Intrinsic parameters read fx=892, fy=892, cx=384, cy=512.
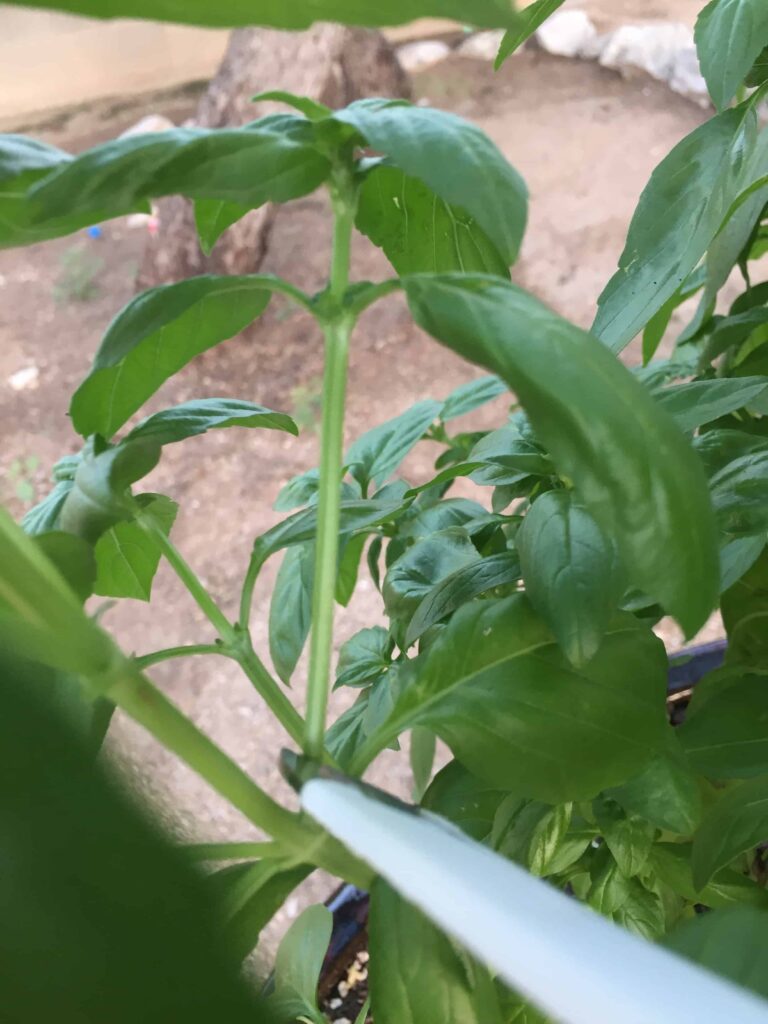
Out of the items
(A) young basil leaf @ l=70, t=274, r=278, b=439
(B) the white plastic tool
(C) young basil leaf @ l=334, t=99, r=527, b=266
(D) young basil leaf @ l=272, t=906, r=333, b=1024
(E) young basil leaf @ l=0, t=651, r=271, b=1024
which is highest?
(C) young basil leaf @ l=334, t=99, r=527, b=266

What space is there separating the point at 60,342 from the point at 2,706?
1.55 meters

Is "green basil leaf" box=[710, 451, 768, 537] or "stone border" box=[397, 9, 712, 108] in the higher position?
"green basil leaf" box=[710, 451, 768, 537]

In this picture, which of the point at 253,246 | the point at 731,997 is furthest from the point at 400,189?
the point at 253,246

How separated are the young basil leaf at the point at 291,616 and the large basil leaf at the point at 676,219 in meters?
0.19

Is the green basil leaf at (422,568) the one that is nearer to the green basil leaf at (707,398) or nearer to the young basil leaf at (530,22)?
the green basil leaf at (707,398)

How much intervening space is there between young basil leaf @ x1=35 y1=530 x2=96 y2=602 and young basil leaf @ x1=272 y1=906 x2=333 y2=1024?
0.28m

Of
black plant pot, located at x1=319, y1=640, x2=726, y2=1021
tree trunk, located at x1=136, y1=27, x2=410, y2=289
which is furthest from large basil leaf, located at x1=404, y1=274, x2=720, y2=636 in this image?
tree trunk, located at x1=136, y1=27, x2=410, y2=289

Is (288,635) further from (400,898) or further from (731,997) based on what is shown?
(731,997)

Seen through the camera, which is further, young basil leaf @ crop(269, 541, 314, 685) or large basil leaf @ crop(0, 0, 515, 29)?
young basil leaf @ crop(269, 541, 314, 685)

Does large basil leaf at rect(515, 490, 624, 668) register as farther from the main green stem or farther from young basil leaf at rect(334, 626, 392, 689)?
young basil leaf at rect(334, 626, 392, 689)

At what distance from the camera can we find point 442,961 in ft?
0.81

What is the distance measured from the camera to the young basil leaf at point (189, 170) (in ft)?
0.63

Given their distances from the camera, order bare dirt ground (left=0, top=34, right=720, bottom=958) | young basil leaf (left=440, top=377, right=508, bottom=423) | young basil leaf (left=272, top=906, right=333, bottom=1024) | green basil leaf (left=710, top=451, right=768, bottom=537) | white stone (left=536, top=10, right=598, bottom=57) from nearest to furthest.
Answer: green basil leaf (left=710, top=451, right=768, bottom=537)
young basil leaf (left=272, top=906, right=333, bottom=1024)
young basil leaf (left=440, top=377, right=508, bottom=423)
bare dirt ground (left=0, top=34, right=720, bottom=958)
white stone (left=536, top=10, right=598, bottom=57)

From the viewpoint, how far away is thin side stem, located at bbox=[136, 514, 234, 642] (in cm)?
28
